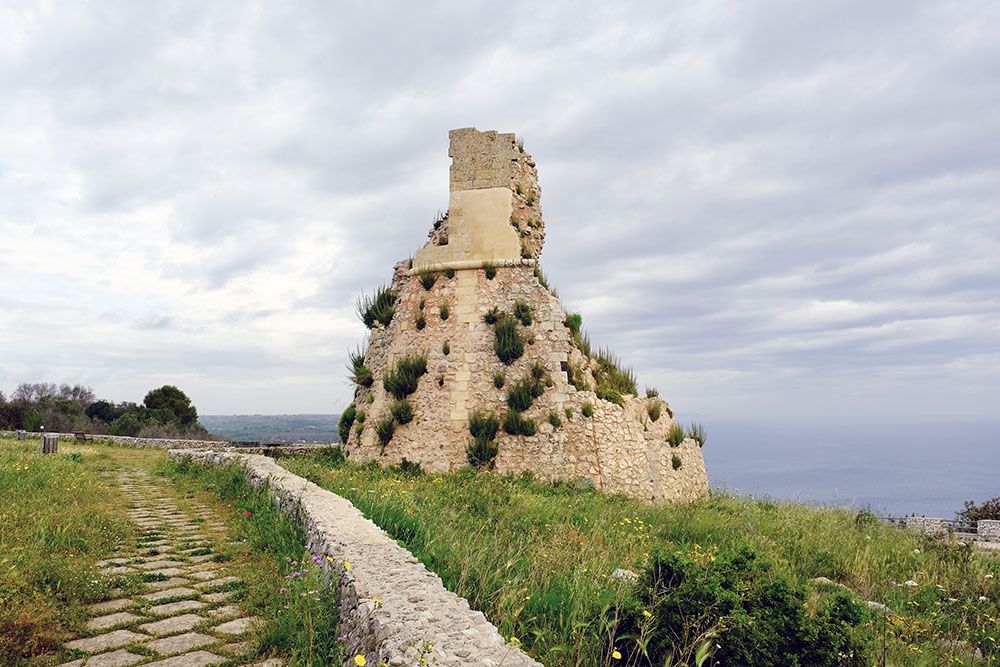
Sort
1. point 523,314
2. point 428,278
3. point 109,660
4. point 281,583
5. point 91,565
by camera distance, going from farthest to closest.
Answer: point 428,278 < point 523,314 < point 91,565 < point 281,583 < point 109,660

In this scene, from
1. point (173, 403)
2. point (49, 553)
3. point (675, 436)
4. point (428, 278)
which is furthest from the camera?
point (173, 403)

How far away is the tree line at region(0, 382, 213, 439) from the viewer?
120ft

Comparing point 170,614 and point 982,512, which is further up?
point 170,614

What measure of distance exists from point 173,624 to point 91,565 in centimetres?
182

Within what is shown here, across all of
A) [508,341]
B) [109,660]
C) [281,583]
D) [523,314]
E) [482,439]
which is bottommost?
[109,660]

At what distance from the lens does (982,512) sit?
20.6 meters

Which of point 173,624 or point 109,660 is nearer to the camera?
point 109,660

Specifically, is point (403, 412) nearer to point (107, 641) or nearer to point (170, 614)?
point (170, 614)

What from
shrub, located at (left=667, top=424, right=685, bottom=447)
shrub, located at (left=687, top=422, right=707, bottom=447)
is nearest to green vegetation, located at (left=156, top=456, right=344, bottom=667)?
shrub, located at (left=667, top=424, right=685, bottom=447)

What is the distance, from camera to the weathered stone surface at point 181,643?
431 cm

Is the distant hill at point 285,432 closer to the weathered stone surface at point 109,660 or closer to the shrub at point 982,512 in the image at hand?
the weathered stone surface at point 109,660

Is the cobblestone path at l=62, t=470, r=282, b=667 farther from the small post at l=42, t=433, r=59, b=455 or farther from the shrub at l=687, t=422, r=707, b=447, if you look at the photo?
the small post at l=42, t=433, r=59, b=455

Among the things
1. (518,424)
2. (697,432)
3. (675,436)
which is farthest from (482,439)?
(697,432)

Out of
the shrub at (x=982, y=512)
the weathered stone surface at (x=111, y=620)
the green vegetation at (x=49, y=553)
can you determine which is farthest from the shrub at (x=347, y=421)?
the shrub at (x=982, y=512)
